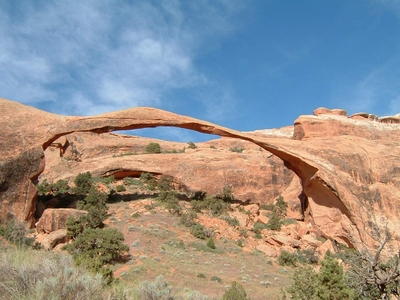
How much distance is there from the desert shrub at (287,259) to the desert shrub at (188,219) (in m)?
4.02

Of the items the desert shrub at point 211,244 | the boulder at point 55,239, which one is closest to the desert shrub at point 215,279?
the desert shrub at point 211,244

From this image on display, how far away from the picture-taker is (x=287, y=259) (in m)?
13.7

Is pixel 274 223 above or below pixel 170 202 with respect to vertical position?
below

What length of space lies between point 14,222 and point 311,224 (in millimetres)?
12480

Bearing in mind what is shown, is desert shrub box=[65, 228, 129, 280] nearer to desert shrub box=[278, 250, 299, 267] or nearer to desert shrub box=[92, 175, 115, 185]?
desert shrub box=[278, 250, 299, 267]

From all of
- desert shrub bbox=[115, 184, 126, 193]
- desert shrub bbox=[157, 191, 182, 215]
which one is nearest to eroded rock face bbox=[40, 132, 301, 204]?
desert shrub bbox=[115, 184, 126, 193]

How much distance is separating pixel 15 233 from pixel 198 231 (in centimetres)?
688

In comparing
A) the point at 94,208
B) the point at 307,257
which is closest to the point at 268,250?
the point at 307,257

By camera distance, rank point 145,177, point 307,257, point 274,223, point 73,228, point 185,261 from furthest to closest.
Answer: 1. point 145,177
2. point 274,223
3. point 307,257
4. point 73,228
5. point 185,261

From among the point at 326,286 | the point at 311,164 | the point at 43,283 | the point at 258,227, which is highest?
the point at 311,164

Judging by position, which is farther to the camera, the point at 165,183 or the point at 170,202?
the point at 165,183

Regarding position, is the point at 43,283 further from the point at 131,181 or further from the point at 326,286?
the point at 131,181

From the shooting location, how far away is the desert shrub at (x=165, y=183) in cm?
2047

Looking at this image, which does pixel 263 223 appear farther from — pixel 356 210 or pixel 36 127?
pixel 36 127
